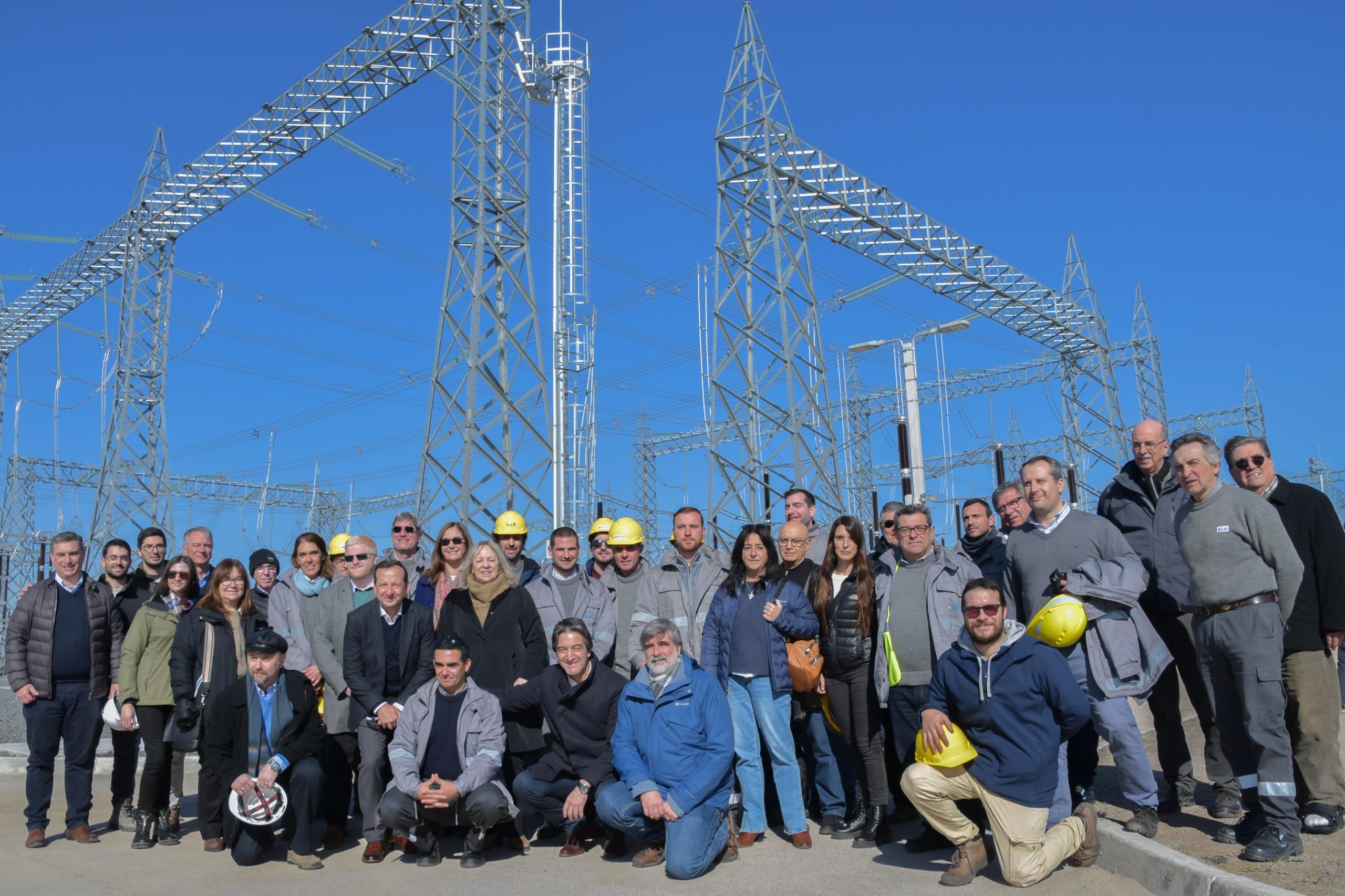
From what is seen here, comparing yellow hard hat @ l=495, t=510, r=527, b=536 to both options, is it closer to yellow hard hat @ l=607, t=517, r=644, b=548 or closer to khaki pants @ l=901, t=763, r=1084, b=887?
yellow hard hat @ l=607, t=517, r=644, b=548

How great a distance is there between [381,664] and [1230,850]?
5.09 m

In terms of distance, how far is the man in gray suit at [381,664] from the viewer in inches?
264

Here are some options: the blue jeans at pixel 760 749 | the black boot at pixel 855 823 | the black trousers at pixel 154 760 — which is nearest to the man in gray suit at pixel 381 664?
the black trousers at pixel 154 760

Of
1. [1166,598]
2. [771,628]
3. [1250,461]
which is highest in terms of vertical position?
[1250,461]

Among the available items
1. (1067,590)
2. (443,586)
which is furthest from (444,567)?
(1067,590)

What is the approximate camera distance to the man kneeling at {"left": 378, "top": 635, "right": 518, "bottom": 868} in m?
6.09

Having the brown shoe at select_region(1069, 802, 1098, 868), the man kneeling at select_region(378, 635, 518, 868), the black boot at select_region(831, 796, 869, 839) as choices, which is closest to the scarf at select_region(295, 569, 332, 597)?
the man kneeling at select_region(378, 635, 518, 868)

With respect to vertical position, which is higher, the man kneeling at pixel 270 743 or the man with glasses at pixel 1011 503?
the man with glasses at pixel 1011 503

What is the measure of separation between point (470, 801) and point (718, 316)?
14.9 meters

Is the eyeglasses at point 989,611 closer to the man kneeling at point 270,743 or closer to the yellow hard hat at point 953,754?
the yellow hard hat at point 953,754

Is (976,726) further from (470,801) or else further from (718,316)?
(718,316)

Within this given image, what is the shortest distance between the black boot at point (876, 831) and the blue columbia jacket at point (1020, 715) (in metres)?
1.15

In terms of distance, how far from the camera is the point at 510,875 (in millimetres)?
5820

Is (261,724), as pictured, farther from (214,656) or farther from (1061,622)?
(1061,622)
